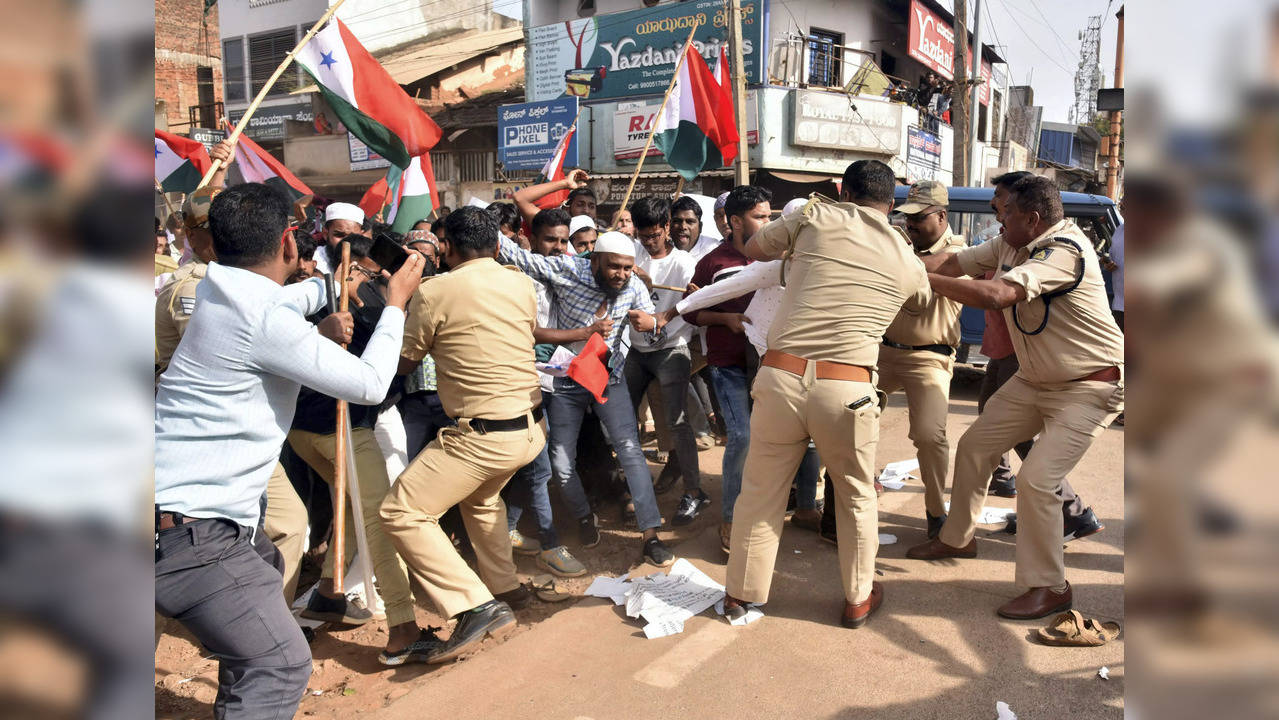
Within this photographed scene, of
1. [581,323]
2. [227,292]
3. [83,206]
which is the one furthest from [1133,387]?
[581,323]

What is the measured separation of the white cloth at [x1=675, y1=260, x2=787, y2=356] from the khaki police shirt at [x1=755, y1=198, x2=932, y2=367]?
0.59m

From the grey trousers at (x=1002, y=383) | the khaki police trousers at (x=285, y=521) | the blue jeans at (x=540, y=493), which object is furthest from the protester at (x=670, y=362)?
the khaki police trousers at (x=285, y=521)

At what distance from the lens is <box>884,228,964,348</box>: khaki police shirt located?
4664 millimetres

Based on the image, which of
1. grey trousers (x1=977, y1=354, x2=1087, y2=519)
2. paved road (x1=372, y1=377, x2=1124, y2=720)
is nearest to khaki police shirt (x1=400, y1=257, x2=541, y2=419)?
paved road (x1=372, y1=377, x2=1124, y2=720)

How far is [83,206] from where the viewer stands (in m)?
0.73

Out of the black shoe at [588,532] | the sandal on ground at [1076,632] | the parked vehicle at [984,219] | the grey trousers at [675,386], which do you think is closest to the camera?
the sandal on ground at [1076,632]

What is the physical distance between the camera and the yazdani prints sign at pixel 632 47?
699 inches

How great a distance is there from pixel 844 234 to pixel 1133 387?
9.79 ft

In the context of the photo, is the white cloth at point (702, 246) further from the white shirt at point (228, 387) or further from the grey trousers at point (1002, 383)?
the white shirt at point (228, 387)

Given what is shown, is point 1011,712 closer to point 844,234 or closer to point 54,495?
point 844,234

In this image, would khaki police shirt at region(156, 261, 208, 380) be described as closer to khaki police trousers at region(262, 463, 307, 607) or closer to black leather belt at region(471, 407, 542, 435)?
khaki police trousers at region(262, 463, 307, 607)

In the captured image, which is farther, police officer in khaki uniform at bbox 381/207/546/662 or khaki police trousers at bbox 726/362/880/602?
police officer in khaki uniform at bbox 381/207/546/662

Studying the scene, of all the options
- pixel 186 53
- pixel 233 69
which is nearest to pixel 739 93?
pixel 233 69

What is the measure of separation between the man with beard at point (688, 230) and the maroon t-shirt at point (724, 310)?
2.50 ft
